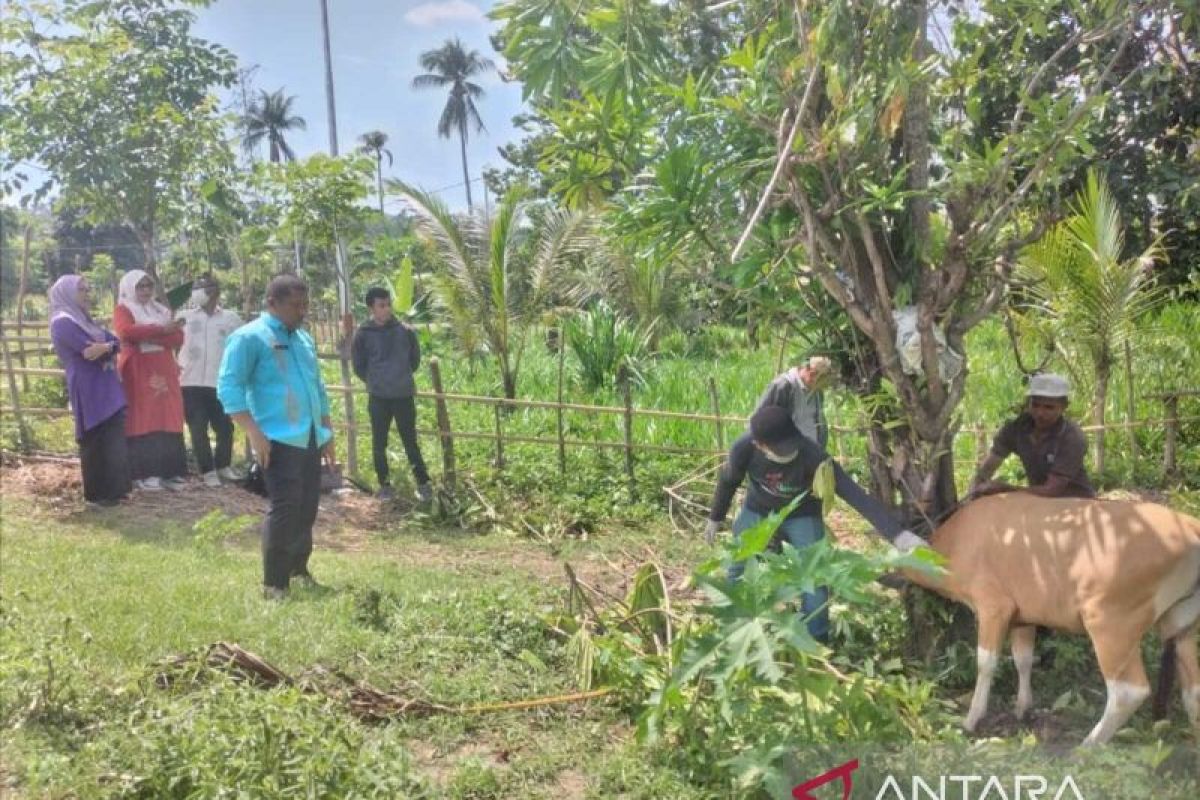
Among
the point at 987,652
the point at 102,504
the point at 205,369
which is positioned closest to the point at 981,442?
the point at 987,652

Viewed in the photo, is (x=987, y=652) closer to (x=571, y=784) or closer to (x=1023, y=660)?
(x=1023, y=660)

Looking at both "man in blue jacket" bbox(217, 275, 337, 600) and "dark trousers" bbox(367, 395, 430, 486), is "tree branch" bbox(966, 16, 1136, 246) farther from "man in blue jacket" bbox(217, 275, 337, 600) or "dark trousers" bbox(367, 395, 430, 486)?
→ "dark trousers" bbox(367, 395, 430, 486)

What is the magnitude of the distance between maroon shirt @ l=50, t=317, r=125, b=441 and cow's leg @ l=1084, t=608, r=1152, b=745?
6.02 metres

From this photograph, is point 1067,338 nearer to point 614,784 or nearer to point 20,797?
point 614,784

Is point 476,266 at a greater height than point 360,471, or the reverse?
point 476,266

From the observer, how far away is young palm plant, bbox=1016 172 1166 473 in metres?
6.59

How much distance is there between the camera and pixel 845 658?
4.25 meters

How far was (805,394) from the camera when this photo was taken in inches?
184

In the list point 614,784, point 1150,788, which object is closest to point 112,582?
point 614,784

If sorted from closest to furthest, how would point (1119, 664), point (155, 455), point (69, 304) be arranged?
1. point (1119, 664)
2. point (69, 304)
3. point (155, 455)

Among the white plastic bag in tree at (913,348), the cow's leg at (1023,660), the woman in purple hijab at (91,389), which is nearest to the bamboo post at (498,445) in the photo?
the woman in purple hijab at (91,389)

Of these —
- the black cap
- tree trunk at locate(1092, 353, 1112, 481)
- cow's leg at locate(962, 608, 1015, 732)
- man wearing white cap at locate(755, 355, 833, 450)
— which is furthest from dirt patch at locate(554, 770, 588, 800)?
tree trunk at locate(1092, 353, 1112, 481)

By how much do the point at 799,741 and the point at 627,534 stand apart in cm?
397

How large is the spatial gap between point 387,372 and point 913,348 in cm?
450
